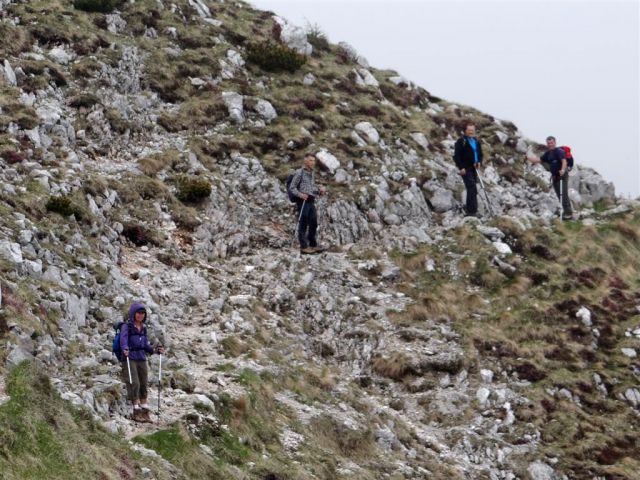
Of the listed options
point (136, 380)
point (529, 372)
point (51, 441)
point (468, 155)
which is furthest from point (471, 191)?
point (51, 441)

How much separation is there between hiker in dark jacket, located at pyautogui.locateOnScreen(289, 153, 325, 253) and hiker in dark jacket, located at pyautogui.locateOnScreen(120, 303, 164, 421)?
10.6 meters

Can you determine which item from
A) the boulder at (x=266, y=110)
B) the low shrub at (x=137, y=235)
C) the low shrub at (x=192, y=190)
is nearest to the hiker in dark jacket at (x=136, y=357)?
the low shrub at (x=137, y=235)

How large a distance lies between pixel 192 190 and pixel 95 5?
1296 cm

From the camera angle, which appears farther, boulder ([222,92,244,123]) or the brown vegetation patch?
boulder ([222,92,244,123])

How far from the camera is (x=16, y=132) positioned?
76.6 feet

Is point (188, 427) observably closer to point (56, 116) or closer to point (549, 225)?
point (56, 116)

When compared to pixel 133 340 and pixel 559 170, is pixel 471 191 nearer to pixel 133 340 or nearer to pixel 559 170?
pixel 559 170

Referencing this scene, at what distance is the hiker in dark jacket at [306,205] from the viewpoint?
81.8 ft

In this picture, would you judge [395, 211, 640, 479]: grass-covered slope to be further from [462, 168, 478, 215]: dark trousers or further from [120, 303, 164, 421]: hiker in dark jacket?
[120, 303, 164, 421]: hiker in dark jacket

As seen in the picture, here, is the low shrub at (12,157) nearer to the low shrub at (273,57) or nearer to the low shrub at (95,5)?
the low shrub at (95,5)

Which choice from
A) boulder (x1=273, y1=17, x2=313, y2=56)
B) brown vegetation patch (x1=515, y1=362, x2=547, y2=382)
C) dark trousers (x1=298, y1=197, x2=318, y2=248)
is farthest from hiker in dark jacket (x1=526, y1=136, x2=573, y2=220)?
boulder (x1=273, y1=17, x2=313, y2=56)

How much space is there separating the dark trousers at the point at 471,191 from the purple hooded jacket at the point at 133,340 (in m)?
16.8

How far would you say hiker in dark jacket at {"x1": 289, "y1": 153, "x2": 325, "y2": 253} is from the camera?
2492 centimetres

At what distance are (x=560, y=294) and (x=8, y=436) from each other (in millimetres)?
A: 18885
